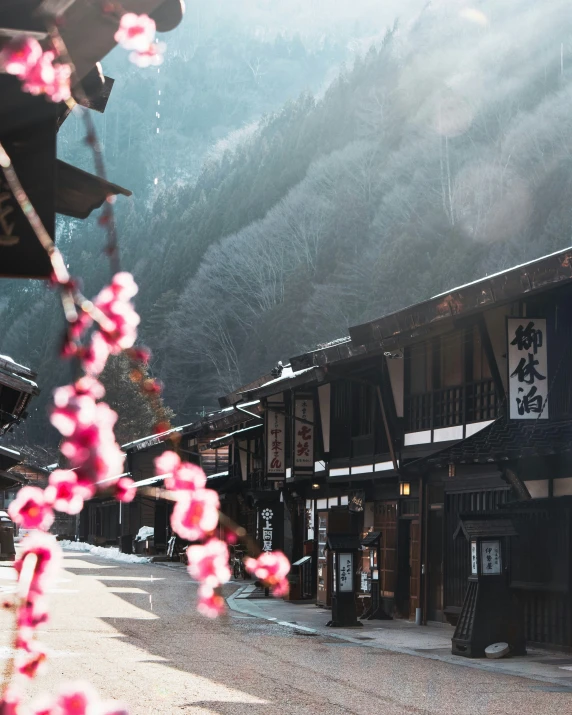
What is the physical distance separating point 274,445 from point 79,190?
76.9 ft

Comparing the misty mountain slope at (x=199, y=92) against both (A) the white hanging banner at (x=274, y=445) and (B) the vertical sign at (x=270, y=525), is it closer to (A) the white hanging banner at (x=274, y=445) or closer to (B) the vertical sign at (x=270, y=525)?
(B) the vertical sign at (x=270, y=525)

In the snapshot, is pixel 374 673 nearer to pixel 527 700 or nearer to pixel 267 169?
pixel 527 700

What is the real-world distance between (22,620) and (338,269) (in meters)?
63.9

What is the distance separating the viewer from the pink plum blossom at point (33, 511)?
229cm

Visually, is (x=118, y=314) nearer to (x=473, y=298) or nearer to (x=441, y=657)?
(x=441, y=657)

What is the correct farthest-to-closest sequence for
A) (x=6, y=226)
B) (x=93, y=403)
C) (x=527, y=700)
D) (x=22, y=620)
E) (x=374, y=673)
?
(x=374, y=673) < (x=527, y=700) < (x=6, y=226) < (x=22, y=620) < (x=93, y=403)

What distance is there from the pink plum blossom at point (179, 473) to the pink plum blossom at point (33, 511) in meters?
0.27

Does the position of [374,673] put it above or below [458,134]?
below

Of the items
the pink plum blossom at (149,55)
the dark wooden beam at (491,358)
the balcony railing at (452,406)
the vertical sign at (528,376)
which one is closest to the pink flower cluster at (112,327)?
the pink plum blossom at (149,55)

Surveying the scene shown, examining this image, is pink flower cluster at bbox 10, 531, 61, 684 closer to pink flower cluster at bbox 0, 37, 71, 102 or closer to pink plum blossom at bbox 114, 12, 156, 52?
pink flower cluster at bbox 0, 37, 71, 102

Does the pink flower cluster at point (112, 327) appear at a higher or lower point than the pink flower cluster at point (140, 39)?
lower

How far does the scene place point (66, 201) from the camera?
556 cm

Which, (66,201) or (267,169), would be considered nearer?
(66,201)

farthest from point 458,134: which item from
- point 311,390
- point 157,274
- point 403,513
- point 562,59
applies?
point 403,513
